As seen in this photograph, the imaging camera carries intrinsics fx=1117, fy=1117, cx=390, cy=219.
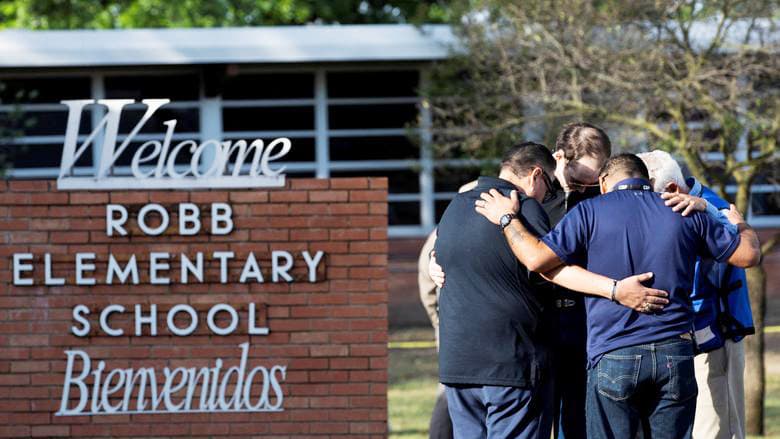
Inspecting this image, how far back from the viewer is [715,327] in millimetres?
4941

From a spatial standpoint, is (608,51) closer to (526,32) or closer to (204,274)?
(526,32)

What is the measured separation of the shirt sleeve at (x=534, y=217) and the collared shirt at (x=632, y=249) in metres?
0.06

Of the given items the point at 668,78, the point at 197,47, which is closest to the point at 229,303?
the point at 668,78

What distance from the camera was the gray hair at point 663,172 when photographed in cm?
467

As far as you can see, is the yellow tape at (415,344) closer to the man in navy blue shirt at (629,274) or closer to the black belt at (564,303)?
the black belt at (564,303)

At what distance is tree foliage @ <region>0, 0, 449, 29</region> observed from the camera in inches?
754

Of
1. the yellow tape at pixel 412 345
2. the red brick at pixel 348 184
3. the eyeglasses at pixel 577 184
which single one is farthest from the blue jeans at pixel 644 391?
the yellow tape at pixel 412 345

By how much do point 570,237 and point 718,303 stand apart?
43.6 inches

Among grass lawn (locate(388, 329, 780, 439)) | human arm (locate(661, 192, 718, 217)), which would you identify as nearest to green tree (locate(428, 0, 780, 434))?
grass lawn (locate(388, 329, 780, 439))

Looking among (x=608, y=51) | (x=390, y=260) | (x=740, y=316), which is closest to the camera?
(x=740, y=316)

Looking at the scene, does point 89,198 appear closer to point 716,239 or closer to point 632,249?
point 632,249

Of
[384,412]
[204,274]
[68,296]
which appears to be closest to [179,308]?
[204,274]

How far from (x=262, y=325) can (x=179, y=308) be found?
0.51 meters

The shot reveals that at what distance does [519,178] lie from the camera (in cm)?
455
